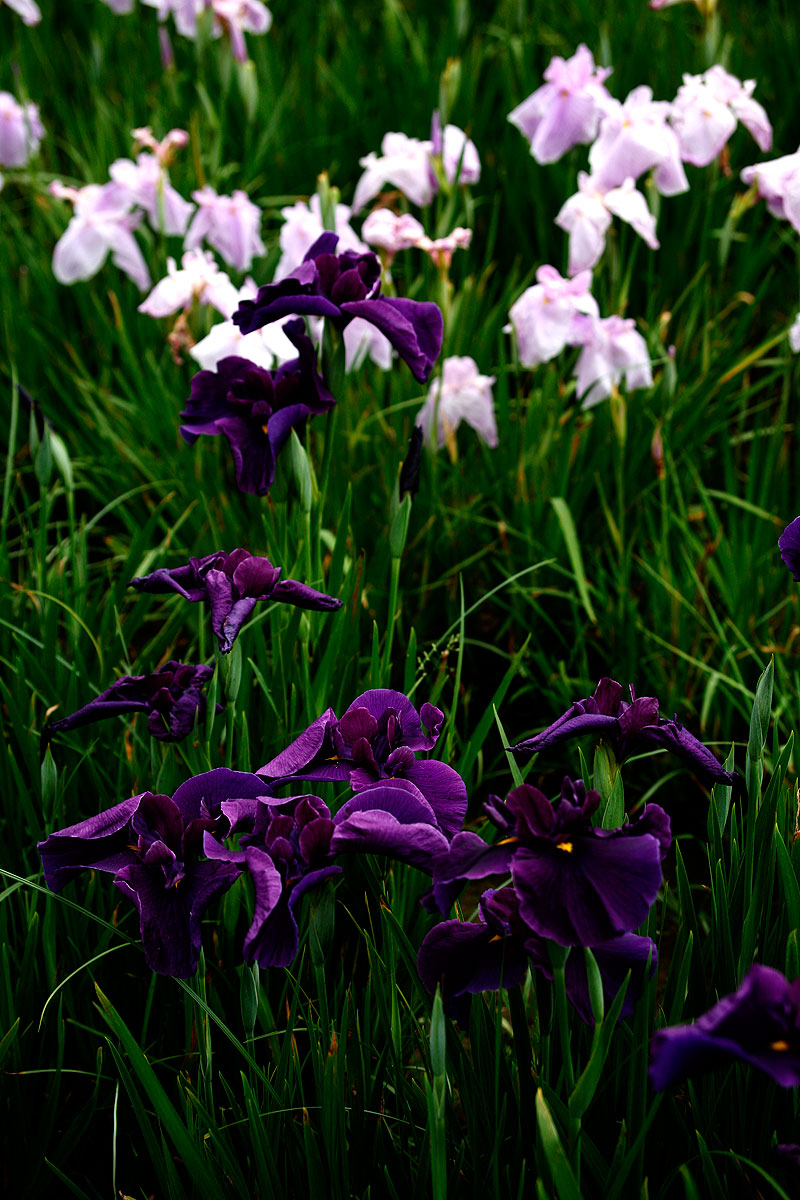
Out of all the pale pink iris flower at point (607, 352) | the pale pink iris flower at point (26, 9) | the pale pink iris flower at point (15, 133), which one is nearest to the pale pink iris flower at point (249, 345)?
the pale pink iris flower at point (607, 352)

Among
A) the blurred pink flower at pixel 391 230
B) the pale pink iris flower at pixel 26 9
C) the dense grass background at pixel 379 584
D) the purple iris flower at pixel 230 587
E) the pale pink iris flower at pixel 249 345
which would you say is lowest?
the dense grass background at pixel 379 584

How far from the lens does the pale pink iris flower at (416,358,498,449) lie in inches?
82.9

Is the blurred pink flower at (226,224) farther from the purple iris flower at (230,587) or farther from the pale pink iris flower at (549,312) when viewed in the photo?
the purple iris flower at (230,587)

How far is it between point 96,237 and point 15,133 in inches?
36.9

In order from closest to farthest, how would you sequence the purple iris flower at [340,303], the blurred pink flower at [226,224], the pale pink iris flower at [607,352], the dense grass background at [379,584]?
1. the dense grass background at [379,584]
2. the purple iris flower at [340,303]
3. the pale pink iris flower at [607,352]
4. the blurred pink flower at [226,224]

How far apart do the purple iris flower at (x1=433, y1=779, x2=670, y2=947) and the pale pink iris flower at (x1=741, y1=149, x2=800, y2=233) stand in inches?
60.7

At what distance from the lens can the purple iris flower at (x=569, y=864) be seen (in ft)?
2.61

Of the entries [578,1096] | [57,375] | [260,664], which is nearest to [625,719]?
[578,1096]

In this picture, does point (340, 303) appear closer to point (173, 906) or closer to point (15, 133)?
point (173, 906)

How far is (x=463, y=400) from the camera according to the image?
2125 millimetres

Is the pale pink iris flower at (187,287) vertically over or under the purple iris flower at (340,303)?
under

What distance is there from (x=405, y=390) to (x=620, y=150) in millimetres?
697

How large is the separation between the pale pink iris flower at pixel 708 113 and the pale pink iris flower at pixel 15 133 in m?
1.98

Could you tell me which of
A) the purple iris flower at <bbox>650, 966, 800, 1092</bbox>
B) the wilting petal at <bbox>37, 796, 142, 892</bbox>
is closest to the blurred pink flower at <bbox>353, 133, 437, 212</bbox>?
the wilting petal at <bbox>37, 796, 142, 892</bbox>
